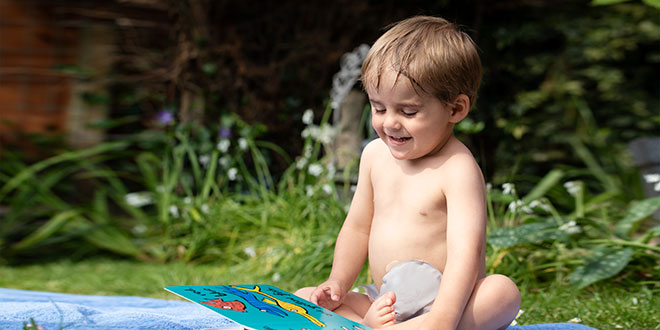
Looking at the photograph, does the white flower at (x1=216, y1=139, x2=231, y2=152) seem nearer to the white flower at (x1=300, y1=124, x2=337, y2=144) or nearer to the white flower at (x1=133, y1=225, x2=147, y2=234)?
the white flower at (x1=300, y1=124, x2=337, y2=144)

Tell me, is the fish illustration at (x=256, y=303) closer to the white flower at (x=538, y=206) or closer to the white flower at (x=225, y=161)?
the white flower at (x=538, y=206)

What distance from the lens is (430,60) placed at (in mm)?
1361

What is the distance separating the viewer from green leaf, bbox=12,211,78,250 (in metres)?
3.64

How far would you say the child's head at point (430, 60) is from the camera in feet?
4.46

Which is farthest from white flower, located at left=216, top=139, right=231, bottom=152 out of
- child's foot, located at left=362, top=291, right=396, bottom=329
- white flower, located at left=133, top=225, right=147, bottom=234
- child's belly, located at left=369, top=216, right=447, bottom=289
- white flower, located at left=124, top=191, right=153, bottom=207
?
child's foot, located at left=362, top=291, right=396, bottom=329

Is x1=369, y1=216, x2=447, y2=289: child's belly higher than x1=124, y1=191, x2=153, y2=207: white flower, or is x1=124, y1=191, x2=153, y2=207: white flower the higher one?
x1=369, y1=216, x2=447, y2=289: child's belly

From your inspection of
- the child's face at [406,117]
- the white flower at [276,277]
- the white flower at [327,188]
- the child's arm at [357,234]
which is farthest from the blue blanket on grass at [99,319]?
the white flower at [327,188]

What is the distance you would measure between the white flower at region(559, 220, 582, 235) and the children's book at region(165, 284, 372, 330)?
139 centimetres

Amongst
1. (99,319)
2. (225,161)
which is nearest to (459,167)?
(99,319)

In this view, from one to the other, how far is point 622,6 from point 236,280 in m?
4.18

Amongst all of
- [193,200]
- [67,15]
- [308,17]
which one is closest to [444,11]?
[308,17]

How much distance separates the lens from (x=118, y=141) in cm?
427

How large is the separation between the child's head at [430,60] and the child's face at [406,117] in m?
0.02

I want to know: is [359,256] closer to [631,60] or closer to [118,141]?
[118,141]
